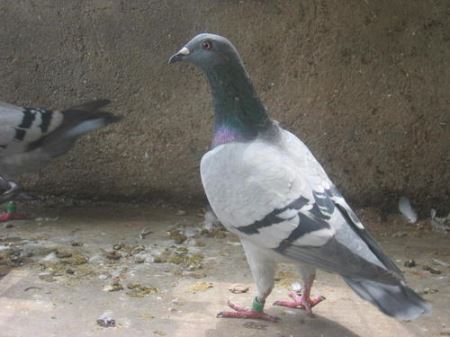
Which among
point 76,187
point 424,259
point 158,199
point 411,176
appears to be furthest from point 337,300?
point 76,187

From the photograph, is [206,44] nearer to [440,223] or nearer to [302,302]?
[302,302]

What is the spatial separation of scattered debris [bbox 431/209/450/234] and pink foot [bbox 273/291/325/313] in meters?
1.37

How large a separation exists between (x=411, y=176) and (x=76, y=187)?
6.83 ft

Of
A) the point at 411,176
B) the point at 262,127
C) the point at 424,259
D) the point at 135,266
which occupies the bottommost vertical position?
the point at 135,266

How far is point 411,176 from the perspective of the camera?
4418 mm

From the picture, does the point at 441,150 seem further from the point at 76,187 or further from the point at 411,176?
the point at 76,187

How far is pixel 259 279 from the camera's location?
296 centimetres

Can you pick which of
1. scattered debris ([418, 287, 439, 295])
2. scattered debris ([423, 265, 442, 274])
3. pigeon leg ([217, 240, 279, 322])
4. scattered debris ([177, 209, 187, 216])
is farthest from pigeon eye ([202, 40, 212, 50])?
scattered debris ([177, 209, 187, 216])

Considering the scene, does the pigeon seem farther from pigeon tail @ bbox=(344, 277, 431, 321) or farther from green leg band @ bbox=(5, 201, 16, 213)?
green leg band @ bbox=(5, 201, 16, 213)

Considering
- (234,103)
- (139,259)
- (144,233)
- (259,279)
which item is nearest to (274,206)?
(259,279)

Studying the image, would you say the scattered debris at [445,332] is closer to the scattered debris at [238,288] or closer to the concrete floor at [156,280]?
the concrete floor at [156,280]

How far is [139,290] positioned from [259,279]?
2.23 ft

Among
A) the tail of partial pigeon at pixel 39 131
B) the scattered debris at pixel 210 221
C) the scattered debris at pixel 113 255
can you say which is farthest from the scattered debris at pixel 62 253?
the scattered debris at pixel 210 221

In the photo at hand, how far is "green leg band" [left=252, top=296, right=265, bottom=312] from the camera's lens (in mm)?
3057
